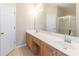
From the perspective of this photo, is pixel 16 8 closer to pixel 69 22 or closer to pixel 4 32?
pixel 4 32

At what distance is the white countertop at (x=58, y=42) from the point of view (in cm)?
161

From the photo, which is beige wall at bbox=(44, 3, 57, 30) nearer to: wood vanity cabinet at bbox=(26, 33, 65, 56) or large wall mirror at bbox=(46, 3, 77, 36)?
large wall mirror at bbox=(46, 3, 77, 36)

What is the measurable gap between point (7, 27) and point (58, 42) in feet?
3.09

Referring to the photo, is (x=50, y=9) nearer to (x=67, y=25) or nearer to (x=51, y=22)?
(x=51, y=22)

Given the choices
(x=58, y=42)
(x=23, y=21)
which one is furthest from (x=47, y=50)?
(x=23, y=21)

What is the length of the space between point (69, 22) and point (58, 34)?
1.08 feet

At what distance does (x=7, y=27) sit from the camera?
2.22 meters

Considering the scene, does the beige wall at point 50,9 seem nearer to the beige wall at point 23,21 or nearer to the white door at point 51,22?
the white door at point 51,22

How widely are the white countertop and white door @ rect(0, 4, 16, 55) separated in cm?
30

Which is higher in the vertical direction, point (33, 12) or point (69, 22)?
point (33, 12)

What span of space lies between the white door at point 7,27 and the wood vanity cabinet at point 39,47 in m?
0.28

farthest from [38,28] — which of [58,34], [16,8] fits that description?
[16,8]

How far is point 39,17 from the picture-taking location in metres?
2.23

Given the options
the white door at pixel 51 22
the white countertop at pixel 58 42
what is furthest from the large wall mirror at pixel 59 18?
the white countertop at pixel 58 42
